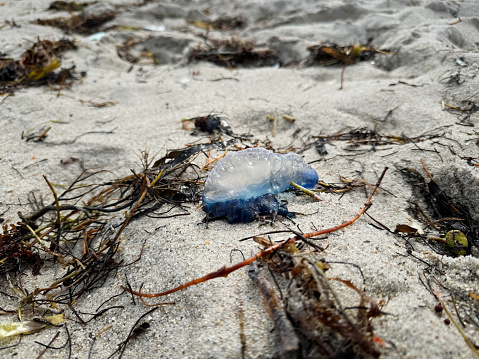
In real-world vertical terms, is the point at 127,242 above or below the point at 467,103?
below

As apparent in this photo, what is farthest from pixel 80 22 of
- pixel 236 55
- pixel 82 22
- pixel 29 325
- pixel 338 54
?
pixel 29 325

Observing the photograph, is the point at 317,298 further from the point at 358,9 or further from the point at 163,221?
the point at 358,9

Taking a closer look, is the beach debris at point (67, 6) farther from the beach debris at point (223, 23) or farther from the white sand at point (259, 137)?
the beach debris at point (223, 23)

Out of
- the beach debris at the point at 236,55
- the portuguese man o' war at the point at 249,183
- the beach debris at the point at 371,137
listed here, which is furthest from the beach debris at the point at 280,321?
the beach debris at the point at 236,55

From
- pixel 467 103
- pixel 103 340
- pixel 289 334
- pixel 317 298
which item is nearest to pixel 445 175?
pixel 467 103

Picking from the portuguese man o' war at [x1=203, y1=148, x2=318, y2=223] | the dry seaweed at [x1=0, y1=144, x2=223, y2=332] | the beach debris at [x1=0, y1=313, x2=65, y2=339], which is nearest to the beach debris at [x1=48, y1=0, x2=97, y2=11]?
the dry seaweed at [x1=0, y1=144, x2=223, y2=332]

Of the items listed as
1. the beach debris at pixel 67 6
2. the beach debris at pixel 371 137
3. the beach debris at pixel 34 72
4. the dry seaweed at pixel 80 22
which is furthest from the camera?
the beach debris at pixel 67 6
